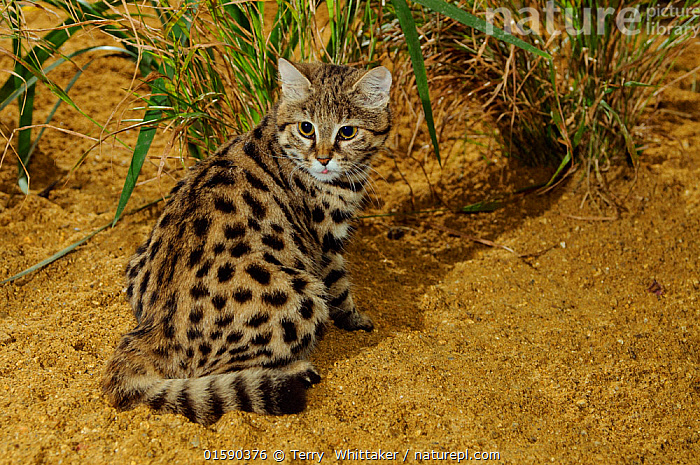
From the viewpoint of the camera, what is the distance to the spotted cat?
2.77 metres

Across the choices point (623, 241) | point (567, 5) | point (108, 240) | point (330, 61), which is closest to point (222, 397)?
point (108, 240)

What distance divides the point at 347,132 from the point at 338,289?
0.88 m

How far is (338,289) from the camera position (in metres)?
3.47

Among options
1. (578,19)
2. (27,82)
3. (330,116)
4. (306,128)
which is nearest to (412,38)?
(330,116)

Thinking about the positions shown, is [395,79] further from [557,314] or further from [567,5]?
[557,314]

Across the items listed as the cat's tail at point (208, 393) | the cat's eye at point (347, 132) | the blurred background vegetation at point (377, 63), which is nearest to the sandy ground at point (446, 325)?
the cat's tail at point (208, 393)

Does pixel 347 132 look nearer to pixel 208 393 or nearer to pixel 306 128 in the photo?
pixel 306 128

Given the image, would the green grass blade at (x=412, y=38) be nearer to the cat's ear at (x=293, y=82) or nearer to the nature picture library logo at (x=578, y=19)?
the cat's ear at (x=293, y=82)

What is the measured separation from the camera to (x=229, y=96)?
4.12 meters

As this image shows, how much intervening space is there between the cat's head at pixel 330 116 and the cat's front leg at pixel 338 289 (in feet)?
1.53

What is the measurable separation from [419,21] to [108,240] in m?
2.72

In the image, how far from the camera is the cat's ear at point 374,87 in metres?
3.22

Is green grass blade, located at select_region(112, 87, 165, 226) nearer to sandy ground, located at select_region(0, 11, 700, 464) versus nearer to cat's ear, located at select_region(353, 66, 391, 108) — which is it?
sandy ground, located at select_region(0, 11, 700, 464)

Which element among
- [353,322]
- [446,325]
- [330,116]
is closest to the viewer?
[330,116]
